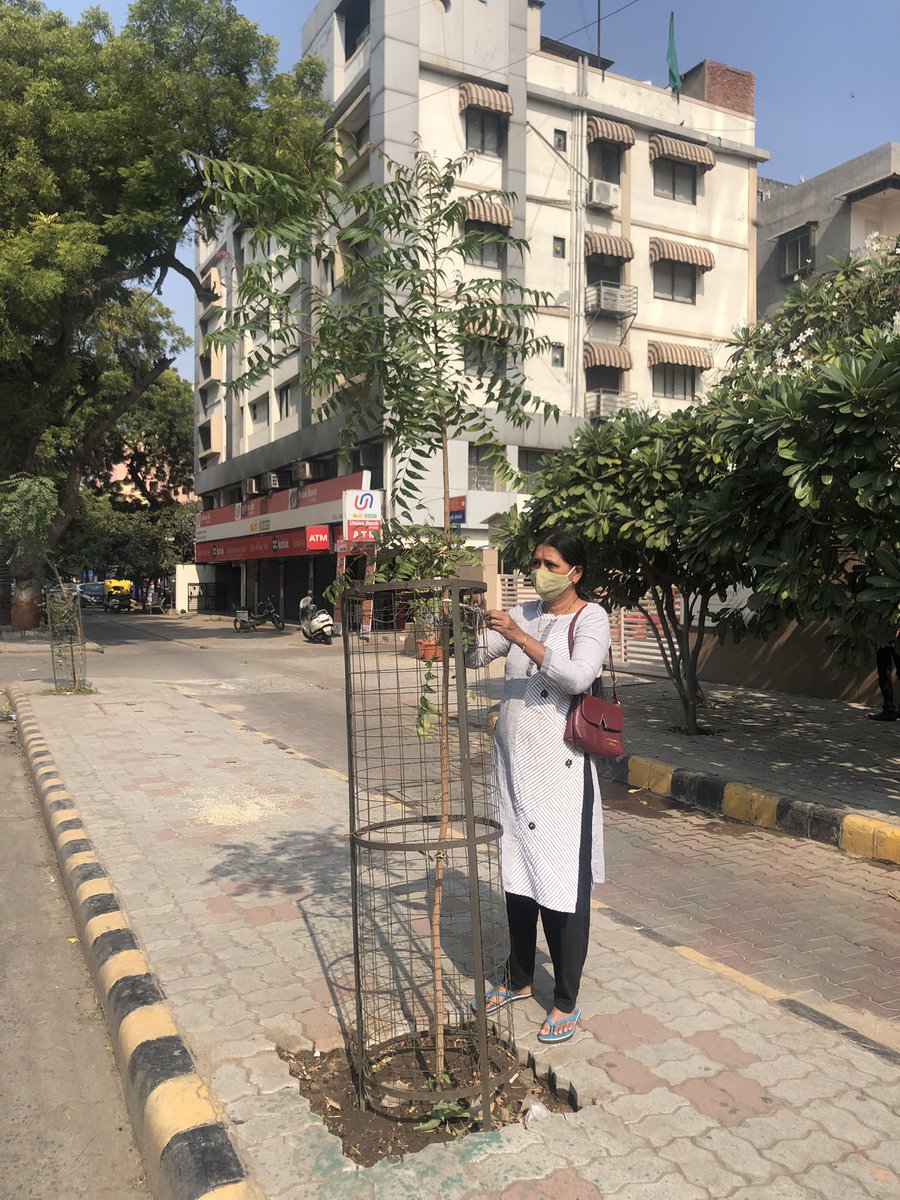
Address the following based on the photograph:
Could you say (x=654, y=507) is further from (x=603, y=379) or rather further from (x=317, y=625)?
(x=603, y=379)

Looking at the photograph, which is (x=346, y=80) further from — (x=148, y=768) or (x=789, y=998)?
(x=789, y=998)

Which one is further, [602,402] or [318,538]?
[602,402]

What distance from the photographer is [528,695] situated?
3.01m

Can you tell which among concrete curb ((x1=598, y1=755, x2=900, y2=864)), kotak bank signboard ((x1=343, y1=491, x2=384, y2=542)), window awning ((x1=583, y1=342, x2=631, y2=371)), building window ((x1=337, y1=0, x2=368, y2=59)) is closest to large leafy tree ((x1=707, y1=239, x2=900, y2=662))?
concrete curb ((x1=598, y1=755, x2=900, y2=864))

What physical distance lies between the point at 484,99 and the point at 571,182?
3840mm

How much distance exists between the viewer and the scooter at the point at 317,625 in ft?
78.1

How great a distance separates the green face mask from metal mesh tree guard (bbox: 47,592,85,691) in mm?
10682

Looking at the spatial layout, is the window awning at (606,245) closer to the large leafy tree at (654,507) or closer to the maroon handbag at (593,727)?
the large leafy tree at (654,507)

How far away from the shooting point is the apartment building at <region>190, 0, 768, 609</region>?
25203 millimetres

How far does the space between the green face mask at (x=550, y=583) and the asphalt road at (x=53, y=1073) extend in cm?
211

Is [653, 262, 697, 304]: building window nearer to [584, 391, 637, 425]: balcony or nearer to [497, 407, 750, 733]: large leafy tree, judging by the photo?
[584, 391, 637, 425]: balcony

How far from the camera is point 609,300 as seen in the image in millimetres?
27750

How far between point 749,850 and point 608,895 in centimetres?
143

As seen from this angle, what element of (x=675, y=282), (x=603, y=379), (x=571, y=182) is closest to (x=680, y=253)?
(x=675, y=282)
